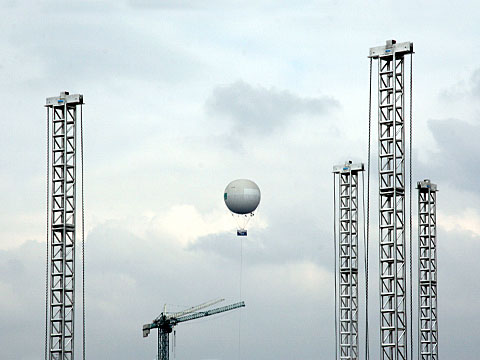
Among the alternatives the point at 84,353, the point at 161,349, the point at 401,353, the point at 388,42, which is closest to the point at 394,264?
the point at 401,353

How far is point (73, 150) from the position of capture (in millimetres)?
68125

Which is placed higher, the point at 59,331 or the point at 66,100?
the point at 66,100

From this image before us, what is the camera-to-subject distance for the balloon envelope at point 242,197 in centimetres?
9006

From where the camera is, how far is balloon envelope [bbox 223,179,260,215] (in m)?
90.1

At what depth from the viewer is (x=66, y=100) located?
67312 millimetres

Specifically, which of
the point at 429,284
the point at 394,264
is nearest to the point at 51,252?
the point at 394,264

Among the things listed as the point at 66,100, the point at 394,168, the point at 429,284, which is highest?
the point at 66,100

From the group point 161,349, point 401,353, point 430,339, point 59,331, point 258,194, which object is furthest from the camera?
point 161,349

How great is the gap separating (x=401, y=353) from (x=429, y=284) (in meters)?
28.8

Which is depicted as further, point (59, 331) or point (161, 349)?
point (161, 349)

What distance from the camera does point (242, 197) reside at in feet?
295

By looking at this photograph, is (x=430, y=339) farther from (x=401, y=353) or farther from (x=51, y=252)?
(x=51, y=252)

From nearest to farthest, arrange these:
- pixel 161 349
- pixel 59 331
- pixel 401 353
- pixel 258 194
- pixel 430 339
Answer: pixel 401 353, pixel 59 331, pixel 430 339, pixel 258 194, pixel 161 349

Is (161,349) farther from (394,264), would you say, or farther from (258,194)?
(394,264)
